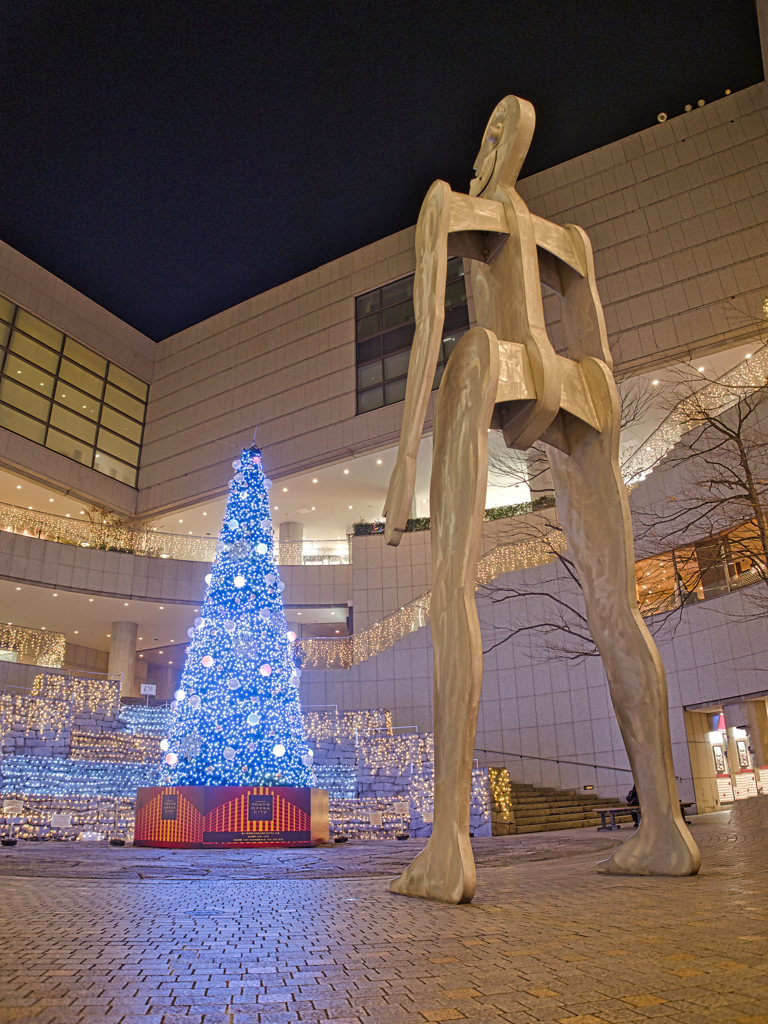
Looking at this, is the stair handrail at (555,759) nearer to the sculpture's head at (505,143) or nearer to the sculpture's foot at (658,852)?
the sculpture's foot at (658,852)

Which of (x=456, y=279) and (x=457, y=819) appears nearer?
(x=457, y=819)

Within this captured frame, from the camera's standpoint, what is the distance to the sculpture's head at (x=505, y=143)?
176 inches

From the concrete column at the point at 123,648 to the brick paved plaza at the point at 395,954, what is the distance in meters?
24.9

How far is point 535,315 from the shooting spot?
413 centimetres

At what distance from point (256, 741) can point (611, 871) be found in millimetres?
7324

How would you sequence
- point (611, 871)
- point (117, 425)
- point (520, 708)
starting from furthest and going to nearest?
point (117, 425) < point (520, 708) < point (611, 871)

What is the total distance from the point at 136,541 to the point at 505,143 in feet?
80.7

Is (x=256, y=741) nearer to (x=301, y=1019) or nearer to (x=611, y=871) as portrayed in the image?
(x=611, y=871)

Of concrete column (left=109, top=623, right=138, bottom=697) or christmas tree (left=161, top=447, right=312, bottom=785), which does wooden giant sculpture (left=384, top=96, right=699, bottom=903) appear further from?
concrete column (left=109, top=623, right=138, bottom=697)

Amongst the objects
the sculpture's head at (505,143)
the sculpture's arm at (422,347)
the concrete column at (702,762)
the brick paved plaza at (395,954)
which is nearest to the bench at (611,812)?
the concrete column at (702,762)

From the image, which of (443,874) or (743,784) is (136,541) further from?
(443,874)

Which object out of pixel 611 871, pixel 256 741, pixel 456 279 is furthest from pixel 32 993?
pixel 456 279

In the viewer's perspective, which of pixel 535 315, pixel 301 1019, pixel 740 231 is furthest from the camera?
pixel 740 231

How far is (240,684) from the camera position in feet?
33.8
